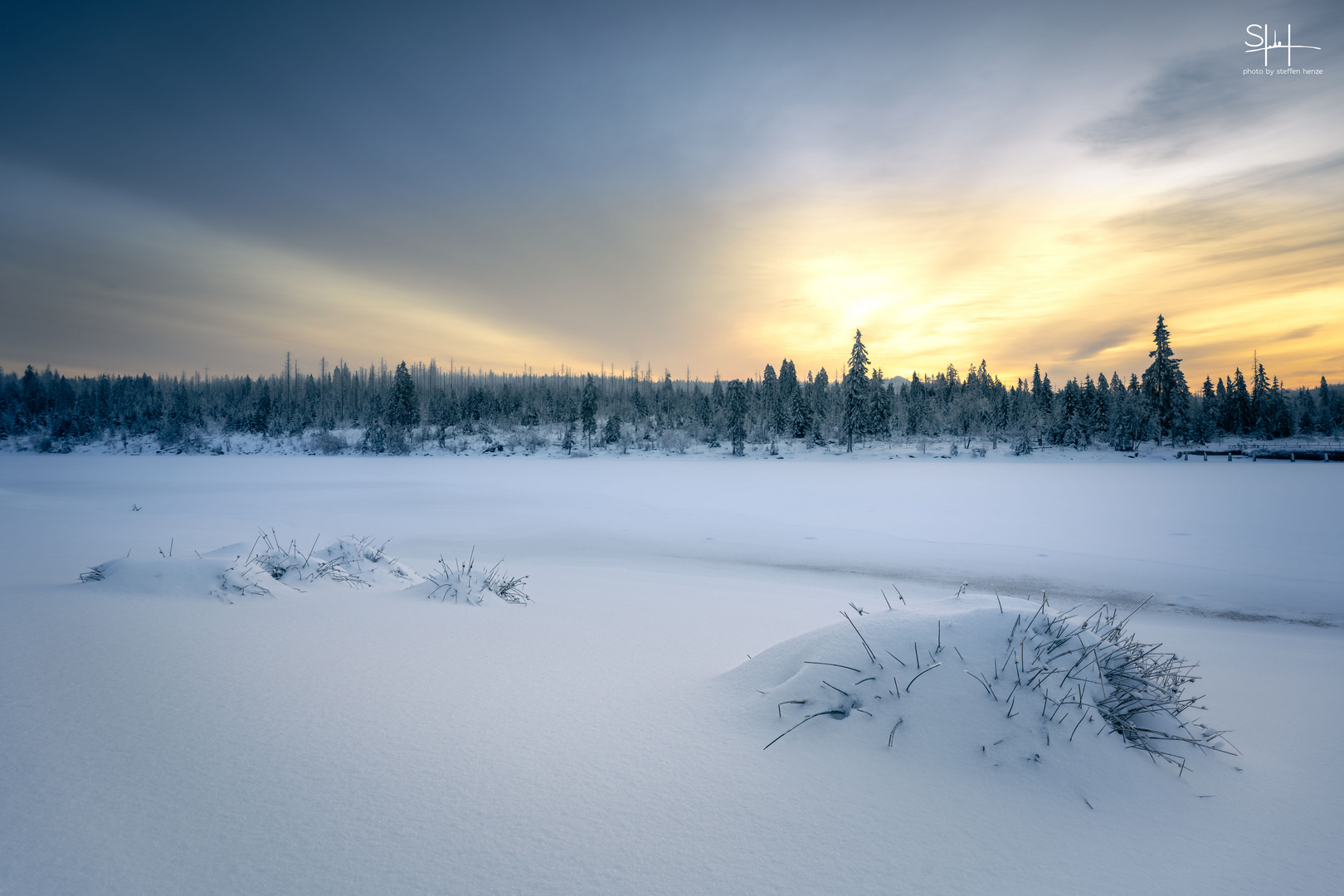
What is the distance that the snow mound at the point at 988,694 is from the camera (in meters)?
2.41

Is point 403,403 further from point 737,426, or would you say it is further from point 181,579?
point 181,579

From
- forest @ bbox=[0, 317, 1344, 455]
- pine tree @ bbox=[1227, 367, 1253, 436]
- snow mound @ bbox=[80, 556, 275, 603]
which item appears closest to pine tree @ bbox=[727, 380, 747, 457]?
forest @ bbox=[0, 317, 1344, 455]

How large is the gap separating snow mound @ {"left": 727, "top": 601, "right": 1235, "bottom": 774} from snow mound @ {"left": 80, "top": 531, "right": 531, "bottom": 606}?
309 centimetres

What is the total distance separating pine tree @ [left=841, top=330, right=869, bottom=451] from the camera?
5756cm

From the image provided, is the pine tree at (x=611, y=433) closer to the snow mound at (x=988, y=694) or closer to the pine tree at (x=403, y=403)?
the pine tree at (x=403, y=403)

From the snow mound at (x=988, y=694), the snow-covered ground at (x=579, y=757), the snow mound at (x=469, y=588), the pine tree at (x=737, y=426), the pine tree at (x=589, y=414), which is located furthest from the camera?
the pine tree at (x=589, y=414)

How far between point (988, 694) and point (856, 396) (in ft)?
192

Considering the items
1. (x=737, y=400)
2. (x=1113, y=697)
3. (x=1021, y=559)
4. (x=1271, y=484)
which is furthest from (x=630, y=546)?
(x=737, y=400)

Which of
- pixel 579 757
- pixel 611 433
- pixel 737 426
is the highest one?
pixel 737 426

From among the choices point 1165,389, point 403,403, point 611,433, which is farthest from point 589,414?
point 1165,389

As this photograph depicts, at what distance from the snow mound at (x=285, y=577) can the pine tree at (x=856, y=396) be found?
181ft

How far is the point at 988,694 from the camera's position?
2.53m

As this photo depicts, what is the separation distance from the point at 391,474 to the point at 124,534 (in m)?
20.4

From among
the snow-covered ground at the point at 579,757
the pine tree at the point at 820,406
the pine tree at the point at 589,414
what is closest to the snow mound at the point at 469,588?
the snow-covered ground at the point at 579,757
